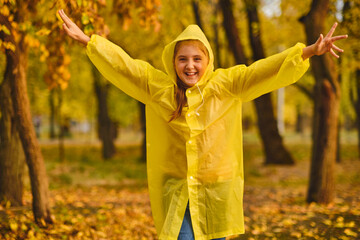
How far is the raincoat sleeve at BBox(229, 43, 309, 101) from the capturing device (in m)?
2.58

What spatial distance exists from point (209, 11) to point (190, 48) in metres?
13.6

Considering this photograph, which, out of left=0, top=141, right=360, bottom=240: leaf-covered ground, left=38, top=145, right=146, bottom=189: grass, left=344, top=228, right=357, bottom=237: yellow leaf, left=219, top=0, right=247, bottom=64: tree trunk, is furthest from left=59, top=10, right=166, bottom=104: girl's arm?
left=219, top=0, right=247, bottom=64: tree trunk

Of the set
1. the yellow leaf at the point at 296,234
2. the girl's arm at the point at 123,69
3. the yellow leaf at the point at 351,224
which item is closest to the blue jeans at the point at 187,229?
the girl's arm at the point at 123,69

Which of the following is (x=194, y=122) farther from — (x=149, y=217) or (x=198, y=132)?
(x=149, y=217)

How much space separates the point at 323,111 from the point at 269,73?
437 cm

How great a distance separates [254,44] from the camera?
12.5m

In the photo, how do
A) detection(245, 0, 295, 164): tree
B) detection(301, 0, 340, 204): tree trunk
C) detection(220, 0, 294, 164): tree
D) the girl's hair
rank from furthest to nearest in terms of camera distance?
detection(245, 0, 295, 164): tree
detection(220, 0, 294, 164): tree
detection(301, 0, 340, 204): tree trunk
the girl's hair

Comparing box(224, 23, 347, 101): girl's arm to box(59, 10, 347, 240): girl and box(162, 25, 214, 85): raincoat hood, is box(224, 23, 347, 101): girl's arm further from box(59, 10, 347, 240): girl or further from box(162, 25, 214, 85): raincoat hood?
box(162, 25, 214, 85): raincoat hood

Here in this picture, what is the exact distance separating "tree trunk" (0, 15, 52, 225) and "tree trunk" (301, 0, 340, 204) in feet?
15.3

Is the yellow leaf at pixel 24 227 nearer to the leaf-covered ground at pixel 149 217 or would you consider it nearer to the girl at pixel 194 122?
the leaf-covered ground at pixel 149 217

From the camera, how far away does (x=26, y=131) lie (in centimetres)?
463

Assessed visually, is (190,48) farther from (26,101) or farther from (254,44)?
(254,44)

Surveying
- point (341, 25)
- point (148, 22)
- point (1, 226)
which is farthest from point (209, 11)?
point (1, 226)

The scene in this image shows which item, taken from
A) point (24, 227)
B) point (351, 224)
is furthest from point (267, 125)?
point (24, 227)
